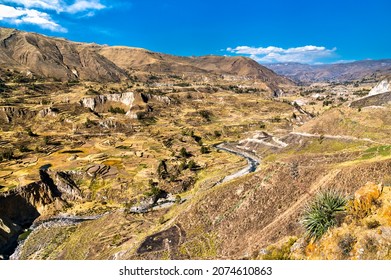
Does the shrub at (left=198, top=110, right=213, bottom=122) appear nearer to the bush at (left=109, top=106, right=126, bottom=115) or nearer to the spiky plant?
the bush at (left=109, top=106, right=126, bottom=115)

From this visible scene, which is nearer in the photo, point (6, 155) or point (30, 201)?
point (30, 201)

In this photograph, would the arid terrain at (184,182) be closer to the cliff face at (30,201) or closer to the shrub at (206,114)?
the cliff face at (30,201)

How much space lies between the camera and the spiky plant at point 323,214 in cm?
2544

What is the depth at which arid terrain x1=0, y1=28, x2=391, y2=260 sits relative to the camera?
36.9 m

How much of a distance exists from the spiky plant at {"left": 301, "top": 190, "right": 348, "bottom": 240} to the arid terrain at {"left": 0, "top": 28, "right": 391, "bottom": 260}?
0.65 metres

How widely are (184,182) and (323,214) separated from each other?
64.1m

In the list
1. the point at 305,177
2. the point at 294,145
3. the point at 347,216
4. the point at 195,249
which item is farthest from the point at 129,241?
the point at 294,145

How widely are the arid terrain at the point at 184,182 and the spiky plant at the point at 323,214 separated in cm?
65

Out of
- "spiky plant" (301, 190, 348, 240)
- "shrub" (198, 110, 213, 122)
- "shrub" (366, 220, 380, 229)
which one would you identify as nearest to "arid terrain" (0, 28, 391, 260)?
"shrub" (366, 220, 380, 229)

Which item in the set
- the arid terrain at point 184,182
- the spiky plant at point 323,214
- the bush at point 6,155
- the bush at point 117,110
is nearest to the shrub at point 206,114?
the arid terrain at point 184,182

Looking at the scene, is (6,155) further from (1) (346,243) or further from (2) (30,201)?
(1) (346,243)

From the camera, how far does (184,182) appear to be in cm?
8825

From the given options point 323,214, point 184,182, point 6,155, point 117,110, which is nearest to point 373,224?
point 323,214

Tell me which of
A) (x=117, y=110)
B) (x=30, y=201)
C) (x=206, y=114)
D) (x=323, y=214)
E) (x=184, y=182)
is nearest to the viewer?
(x=323, y=214)
